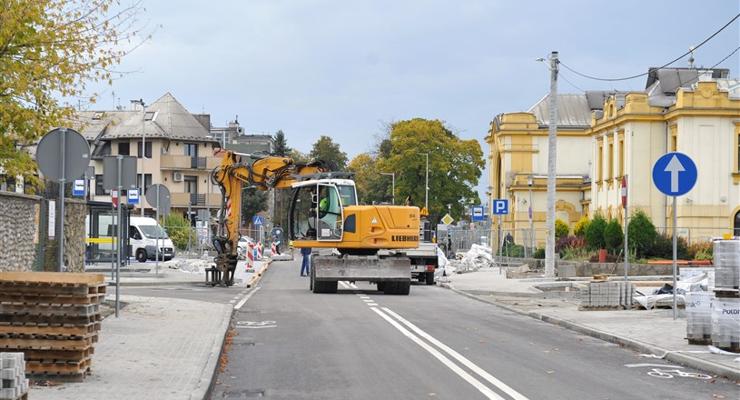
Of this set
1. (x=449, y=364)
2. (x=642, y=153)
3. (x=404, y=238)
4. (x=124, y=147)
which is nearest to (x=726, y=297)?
(x=449, y=364)

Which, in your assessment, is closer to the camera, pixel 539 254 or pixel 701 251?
pixel 701 251

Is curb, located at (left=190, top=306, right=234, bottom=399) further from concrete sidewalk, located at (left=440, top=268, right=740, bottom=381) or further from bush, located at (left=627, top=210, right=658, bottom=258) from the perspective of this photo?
bush, located at (left=627, top=210, right=658, bottom=258)

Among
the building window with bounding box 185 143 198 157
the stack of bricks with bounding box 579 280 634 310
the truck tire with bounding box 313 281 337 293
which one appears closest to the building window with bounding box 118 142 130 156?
the building window with bounding box 185 143 198 157

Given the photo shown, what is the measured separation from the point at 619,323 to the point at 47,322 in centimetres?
1204

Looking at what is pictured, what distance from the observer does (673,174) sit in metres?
19.3

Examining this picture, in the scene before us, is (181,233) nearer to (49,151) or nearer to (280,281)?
(280,281)

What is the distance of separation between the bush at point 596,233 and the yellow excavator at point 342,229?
16033 millimetres

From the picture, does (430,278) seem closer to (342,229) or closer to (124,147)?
(342,229)

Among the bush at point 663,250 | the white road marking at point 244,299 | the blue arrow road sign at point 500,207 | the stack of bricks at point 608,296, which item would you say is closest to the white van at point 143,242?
the blue arrow road sign at point 500,207

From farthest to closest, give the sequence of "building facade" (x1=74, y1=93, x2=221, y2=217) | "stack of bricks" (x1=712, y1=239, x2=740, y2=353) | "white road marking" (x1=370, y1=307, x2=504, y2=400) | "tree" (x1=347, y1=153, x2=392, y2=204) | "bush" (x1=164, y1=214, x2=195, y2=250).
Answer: "tree" (x1=347, y1=153, x2=392, y2=204) < "building facade" (x1=74, y1=93, x2=221, y2=217) < "bush" (x1=164, y1=214, x2=195, y2=250) < "stack of bricks" (x1=712, y1=239, x2=740, y2=353) < "white road marking" (x1=370, y1=307, x2=504, y2=400)

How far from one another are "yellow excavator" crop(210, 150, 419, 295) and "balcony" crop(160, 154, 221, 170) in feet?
196

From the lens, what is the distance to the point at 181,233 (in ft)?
223

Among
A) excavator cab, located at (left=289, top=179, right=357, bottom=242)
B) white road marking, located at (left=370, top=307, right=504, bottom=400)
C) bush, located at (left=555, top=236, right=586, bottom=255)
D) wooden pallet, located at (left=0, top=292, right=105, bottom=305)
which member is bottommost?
white road marking, located at (left=370, top=307, right=504, bottom=400)

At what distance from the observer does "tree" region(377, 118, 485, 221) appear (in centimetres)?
9175
